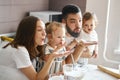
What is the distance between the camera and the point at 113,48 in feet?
8.87

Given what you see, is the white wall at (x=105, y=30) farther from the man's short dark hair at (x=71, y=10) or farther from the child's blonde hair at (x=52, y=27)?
the child's blonde hair at (x=52, y=27)

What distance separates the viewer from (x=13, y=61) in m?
1.37

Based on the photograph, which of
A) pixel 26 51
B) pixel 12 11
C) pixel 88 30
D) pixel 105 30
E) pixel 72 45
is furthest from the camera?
pixel 105 30

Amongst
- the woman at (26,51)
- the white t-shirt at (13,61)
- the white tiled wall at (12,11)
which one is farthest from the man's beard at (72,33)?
the white tiled wall at (12,11)

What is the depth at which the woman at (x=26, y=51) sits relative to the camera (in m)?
1.32

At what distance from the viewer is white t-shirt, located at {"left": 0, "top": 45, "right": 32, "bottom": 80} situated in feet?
4.35

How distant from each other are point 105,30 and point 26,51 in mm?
1503

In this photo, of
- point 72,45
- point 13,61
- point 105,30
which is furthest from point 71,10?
point 105,30

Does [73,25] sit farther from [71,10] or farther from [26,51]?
[26,51]

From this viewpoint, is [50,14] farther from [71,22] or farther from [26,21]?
[26,21]

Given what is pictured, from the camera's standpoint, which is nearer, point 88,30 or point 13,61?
point 13,61

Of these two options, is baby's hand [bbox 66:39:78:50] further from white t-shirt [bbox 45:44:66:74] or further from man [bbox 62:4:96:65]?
white t-shirt [bbox 45:44:66:74]

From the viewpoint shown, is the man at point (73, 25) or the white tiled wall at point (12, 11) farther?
the white tiled wall at point (12, 11)

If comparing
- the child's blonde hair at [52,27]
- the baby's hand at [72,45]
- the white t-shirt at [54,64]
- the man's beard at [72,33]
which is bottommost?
the white t-shirt at [54,64]
